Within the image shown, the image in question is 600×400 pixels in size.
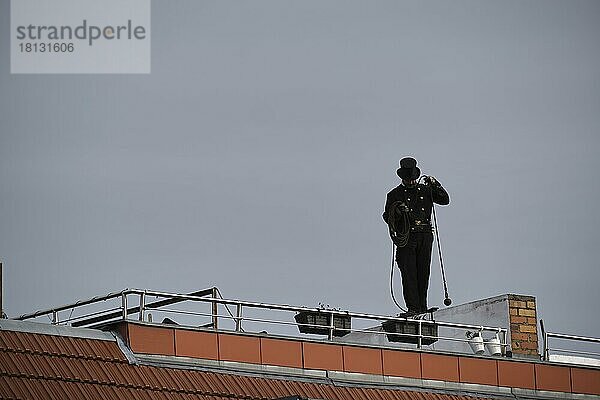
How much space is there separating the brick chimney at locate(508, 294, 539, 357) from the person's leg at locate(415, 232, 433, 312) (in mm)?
1402

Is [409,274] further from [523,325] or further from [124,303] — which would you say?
[124,303]

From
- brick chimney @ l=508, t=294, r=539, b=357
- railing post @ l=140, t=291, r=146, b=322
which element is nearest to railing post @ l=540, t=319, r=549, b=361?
brick chimney @ l=508, t=294, r=539, b=357

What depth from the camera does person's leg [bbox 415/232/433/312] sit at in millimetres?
29750

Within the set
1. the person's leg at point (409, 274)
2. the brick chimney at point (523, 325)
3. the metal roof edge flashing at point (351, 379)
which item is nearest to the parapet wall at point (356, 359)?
the metal roof edge flashing at point (351, 379)

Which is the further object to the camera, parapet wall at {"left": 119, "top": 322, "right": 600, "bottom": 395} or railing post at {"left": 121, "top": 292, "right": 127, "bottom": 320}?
parapet wall at {"left": 119, "top": 322, "right": 600, "bottom": 395}

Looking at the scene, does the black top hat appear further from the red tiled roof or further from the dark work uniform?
the red tiled roof

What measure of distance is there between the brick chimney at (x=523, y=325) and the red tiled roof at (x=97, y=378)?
15.5ft

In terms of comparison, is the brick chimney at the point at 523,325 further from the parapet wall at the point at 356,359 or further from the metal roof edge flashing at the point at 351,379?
the metal roof edge flashing at the point at 351,379

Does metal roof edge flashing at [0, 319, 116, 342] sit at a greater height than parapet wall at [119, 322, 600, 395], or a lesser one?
greater

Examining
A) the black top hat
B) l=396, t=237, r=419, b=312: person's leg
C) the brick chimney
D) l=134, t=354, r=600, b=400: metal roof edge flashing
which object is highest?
the black top hat

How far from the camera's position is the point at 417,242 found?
29.8 metres

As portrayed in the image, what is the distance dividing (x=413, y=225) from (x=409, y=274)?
0.76 m

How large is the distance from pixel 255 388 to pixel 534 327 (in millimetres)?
6248

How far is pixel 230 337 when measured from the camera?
85.5ft
